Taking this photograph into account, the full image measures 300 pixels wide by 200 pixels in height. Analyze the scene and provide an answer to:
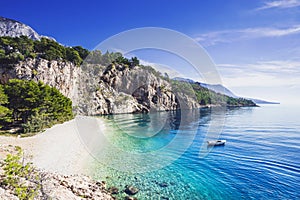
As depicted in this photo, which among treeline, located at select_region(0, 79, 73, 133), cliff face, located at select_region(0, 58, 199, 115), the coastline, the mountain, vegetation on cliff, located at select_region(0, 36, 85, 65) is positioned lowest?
the coastline

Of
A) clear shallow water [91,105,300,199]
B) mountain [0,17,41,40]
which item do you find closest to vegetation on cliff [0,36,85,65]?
clear shallow water [91,105,300,199]

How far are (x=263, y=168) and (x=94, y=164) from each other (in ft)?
48.1

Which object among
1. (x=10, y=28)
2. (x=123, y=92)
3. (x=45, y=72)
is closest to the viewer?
(x=45, y=72)

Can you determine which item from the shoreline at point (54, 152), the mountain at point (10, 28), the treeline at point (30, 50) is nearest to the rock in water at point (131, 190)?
the shoreline at point (54, 152)

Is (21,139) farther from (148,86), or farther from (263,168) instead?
(148,86)

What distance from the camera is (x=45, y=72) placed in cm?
4244

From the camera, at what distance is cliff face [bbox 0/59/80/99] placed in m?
38.9

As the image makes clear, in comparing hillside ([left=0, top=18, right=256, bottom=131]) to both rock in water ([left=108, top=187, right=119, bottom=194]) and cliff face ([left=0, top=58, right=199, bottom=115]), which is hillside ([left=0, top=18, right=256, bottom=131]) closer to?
cliff face ([left=0, top=58, right=199, bottom=115])

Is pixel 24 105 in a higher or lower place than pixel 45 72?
lower

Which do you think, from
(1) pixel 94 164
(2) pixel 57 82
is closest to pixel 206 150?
(1) pixel 94 164

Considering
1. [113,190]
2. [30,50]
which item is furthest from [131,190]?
[30,50]

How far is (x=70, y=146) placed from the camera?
59.6ft

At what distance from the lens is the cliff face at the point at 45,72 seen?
1531 inches

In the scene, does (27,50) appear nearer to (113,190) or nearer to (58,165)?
(58,165)
